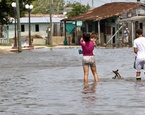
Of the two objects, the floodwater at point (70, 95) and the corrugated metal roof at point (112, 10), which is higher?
the corrugated metal roof at point (112, 10)

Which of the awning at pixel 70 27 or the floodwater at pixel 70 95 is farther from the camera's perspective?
the awning at pixel 70 27

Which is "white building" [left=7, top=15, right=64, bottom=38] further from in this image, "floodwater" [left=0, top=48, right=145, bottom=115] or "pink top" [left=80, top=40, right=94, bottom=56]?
"pink top" [left=80, top=40, right=94, bottom=56]

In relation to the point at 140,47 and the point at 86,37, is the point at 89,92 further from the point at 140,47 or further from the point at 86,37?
the point at 140,47

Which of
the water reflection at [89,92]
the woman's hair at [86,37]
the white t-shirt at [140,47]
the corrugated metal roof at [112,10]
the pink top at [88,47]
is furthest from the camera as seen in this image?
the corrugated metal roof at [112,10]

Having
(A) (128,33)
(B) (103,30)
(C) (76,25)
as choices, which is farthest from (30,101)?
(C) (76,25)

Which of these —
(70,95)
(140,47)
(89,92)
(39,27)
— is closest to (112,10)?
(39,27)

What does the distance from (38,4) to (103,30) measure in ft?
272

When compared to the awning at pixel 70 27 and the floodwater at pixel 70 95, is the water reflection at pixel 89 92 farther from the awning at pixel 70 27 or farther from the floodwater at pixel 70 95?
the awning at pixel 70 27

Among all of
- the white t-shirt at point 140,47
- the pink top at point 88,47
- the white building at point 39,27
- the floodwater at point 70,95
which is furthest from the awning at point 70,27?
the pink top at point 88,47

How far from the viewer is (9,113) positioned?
1067 cm

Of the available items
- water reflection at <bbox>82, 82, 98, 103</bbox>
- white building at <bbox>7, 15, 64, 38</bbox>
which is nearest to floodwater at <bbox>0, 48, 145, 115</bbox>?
water reflection at <bbox>82, 82, 98, 103</bbox>

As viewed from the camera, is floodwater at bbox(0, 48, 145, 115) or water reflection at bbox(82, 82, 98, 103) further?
water reflection at bbox(82, 82, 98, 103)

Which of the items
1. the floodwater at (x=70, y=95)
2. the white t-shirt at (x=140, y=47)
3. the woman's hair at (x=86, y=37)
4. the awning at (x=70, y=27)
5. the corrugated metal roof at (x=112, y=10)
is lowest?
the floodwater at (x=70, y=95)

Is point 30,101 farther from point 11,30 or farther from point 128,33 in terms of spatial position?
point 11,30
